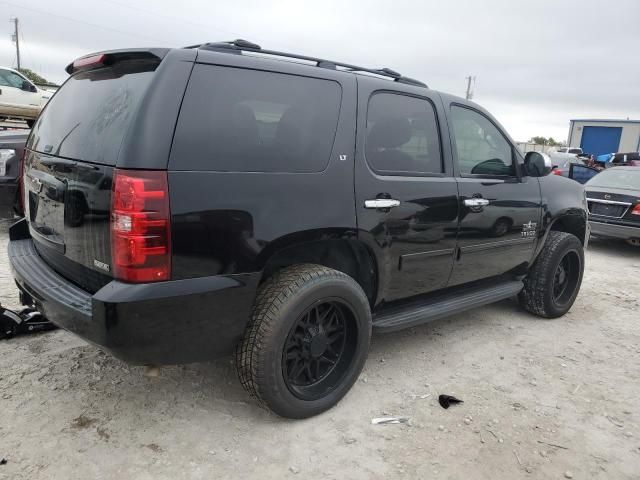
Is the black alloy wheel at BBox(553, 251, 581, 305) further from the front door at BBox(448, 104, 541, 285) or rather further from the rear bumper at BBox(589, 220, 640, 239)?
the rear bumper at BBox(589, 220, 640, 239)

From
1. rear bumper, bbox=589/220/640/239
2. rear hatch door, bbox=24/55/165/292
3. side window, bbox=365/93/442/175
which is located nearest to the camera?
rear hatch door, bbox=24/55/165/292

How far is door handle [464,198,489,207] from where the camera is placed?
3.50 meters

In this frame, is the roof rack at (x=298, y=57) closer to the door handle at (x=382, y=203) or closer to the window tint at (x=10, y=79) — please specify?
the door handle at (x=382, y=203)

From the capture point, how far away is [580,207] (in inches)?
187

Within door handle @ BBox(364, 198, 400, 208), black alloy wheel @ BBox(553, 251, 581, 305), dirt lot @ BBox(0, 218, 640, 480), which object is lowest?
dirt lot @ BBox(0, 218, 640, 480)

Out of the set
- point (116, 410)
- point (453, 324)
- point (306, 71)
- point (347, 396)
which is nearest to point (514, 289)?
point (453, 324)

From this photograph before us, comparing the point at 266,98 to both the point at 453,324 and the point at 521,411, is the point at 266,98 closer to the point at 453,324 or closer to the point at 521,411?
the point at 521,411

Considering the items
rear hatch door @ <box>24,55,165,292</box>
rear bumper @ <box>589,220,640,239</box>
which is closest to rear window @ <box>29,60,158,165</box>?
rear hatch door @ <box>24,55,165,292</box>

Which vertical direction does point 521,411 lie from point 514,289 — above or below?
below

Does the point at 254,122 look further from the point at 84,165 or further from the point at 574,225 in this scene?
the point at 574,225

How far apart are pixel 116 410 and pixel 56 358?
777 millimetres

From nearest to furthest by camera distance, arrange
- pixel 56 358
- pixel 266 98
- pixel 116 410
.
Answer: pixel 266 98 < pixel 116 410 < pixel 56 358

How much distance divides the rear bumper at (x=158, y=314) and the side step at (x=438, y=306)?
1070 mm

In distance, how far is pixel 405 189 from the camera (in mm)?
3094
